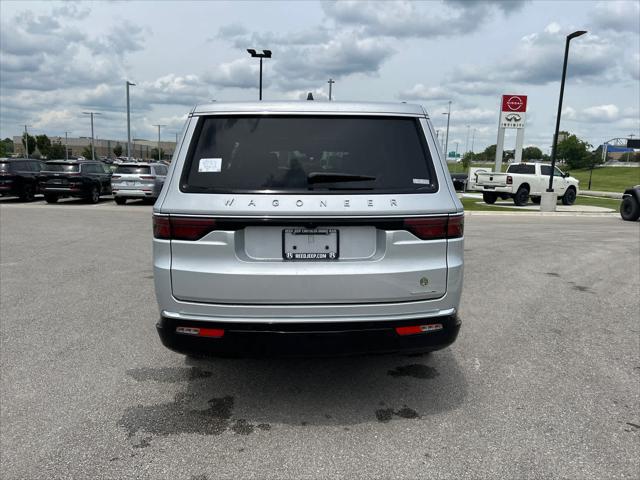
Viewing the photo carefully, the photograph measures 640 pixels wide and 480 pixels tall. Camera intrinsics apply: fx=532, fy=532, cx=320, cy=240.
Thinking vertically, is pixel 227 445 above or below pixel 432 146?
below

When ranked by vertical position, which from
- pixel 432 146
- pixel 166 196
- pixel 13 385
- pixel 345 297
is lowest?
pixel 13 385

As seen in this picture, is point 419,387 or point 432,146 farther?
point 419,387

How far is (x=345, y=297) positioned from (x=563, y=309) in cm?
396

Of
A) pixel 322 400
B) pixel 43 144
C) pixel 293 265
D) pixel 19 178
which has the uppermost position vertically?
pixel 43 144

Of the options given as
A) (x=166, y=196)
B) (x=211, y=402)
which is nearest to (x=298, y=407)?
(x=211, y=402)

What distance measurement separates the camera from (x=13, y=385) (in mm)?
3777

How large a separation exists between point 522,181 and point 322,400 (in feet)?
70.7

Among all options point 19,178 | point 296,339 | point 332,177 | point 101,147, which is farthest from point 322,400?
point 101,147

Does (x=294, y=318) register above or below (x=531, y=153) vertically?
below

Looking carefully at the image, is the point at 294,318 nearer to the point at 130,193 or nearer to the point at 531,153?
the point at 130,193

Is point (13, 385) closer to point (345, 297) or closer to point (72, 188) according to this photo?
point (345, 297)

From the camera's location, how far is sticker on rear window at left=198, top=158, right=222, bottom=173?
10.2 ft

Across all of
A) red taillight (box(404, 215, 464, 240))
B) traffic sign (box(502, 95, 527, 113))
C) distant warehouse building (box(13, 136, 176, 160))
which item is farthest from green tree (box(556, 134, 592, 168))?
distant warehouse building (box(13, 136, 176, 160))

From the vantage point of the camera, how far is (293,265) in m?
3.03
